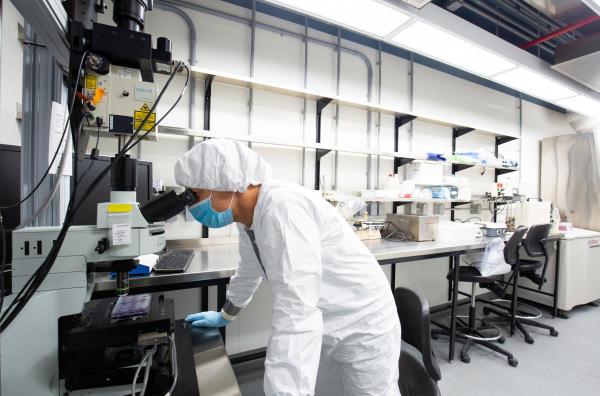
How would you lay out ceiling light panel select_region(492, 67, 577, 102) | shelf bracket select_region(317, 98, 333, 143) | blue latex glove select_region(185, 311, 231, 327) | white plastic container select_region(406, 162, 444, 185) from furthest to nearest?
white plastic container select_region(406, 162, 444, 185)
ceiling light panel select_region(492, 67, 577, 102)
shelf bracket select_region(317, 98, 333, 143)
blue latex glove select_region(185, 311, 231, 327)

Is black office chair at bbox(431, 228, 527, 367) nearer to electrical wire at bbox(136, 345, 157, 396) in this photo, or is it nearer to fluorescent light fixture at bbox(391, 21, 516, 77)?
fluorescent light fixture at bbox(391, 21, 516, 77)

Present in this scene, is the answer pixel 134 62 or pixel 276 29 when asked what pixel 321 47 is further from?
pixel 134 62

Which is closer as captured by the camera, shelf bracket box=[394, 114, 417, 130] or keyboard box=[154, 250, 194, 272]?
keyboard box=[154, 250, 194, 272]

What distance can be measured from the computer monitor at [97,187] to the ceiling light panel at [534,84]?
9.57 feet

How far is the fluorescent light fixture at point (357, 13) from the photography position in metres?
1.65

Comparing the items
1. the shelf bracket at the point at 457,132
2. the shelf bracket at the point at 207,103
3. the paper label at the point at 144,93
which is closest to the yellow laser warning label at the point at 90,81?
the paper label at the point at 144,93

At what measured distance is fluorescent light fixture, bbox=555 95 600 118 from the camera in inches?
121

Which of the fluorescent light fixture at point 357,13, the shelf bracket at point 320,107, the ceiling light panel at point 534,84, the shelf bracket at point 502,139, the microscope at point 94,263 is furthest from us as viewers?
the shelf bracket at point 502,139

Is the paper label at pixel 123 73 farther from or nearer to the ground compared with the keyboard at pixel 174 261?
farther from the ground

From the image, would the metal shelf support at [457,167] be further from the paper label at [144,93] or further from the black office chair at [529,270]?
the paper label at [144,93]

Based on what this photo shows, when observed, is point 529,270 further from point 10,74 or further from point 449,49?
point 10,74

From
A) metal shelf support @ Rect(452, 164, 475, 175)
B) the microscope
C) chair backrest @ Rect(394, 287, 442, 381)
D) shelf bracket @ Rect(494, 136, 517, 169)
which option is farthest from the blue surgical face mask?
shelf bracket @ Rect(494, 136, 517, 169)

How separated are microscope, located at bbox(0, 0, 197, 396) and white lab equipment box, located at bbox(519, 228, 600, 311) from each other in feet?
12.1

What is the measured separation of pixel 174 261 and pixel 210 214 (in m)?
0.61
